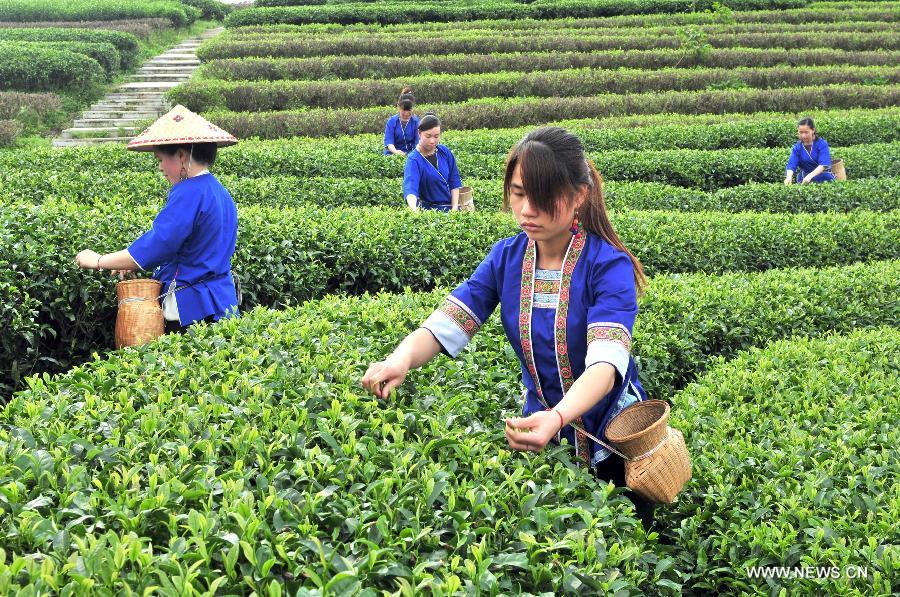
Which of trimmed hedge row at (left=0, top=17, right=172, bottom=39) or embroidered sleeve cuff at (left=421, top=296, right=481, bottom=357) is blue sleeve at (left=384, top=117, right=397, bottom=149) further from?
trimmed hedge row at (left=0, top=17, right=172, bottom=39)

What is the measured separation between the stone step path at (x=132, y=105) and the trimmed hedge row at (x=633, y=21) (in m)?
2.72

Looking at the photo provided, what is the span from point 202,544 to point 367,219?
497 cm

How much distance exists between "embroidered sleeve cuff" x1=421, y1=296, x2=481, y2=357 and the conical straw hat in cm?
209

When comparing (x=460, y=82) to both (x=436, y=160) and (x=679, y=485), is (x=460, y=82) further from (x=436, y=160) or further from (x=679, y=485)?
(x=679, y=485)

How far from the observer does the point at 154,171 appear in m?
9.90

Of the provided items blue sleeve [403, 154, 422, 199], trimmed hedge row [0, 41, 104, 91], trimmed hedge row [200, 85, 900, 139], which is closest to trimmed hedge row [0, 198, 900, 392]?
blue sleeve [403, 154, 422, 199]

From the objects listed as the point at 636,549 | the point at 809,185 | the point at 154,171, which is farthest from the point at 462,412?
the point at 809,185

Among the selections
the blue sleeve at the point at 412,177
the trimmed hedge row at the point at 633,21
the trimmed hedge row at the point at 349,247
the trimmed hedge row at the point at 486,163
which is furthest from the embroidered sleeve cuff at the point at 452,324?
the trimmed hedge row at the point at 633,21

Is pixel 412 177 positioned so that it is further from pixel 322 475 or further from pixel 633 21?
pixel 633 21

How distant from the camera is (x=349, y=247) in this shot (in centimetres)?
629

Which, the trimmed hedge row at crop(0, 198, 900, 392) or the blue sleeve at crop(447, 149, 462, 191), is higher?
the blue sleeve at crop(447, 149, 462, 191)

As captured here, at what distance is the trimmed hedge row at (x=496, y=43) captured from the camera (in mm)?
22766

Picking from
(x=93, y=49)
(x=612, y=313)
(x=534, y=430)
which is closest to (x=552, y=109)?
(x=93, y=49)

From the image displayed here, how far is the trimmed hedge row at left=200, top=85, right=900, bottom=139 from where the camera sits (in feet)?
55.0
